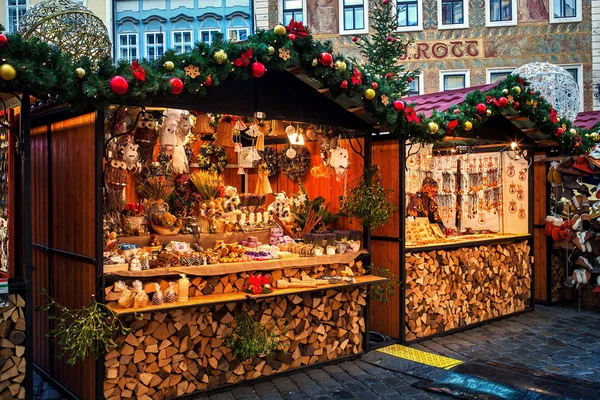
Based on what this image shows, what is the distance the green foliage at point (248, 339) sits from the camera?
555 centimetres

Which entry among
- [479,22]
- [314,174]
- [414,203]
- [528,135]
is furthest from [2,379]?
[479,22]

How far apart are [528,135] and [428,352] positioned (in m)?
3.97

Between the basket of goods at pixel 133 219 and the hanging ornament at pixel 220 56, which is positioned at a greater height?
the hanging ornament at pixel 220 56

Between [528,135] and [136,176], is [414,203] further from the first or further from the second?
[136,176]

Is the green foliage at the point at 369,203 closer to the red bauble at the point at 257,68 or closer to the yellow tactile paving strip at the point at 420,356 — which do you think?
the yellow tactile paving strip at the point at 420,356

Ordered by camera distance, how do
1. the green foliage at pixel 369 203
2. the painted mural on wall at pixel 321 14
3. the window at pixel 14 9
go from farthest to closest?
1. the window at pixel 14 9
2. the painted mural on wall at pixel 321 14
3. the green foliage at pixel 369 203

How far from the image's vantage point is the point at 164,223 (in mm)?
6082

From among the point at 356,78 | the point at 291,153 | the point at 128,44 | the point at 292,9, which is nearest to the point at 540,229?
the point at 291,153

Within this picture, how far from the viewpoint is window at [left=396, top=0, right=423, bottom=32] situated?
20.0m

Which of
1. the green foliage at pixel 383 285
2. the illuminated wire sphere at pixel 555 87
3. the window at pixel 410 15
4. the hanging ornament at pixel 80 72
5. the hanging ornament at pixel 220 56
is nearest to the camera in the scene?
the hanging ornament at pixel 80 72

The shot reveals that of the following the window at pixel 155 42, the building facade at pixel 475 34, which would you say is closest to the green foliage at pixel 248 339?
the building facade at pixel 475 34

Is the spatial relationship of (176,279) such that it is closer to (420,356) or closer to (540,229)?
(420,356)

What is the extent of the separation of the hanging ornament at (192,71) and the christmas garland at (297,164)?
10.1 feet

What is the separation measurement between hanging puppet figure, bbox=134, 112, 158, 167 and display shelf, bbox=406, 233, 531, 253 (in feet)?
10.7
